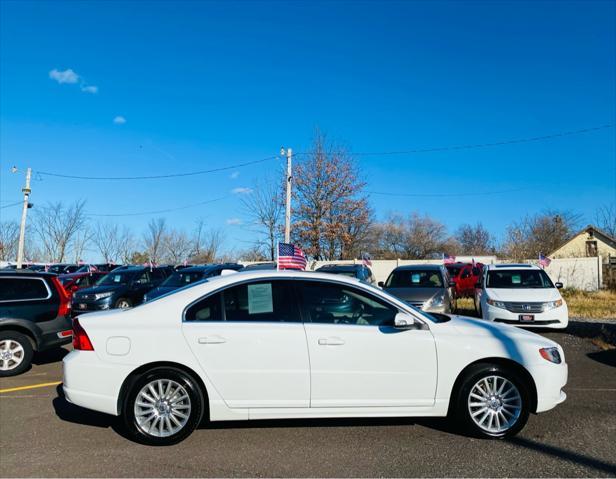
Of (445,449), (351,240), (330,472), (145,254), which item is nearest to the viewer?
(330,472)

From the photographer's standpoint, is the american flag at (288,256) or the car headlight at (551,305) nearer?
the american flag at (288,256)

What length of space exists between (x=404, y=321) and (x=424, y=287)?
8304 millimetres

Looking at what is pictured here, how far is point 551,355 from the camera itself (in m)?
4.73

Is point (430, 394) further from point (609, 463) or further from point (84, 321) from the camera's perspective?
point (84, 321)

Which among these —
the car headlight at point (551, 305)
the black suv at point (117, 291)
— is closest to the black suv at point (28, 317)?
the black suv at point (117, 291)

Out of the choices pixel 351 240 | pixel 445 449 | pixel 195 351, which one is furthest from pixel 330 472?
pixel 351 240

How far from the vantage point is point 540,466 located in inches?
157

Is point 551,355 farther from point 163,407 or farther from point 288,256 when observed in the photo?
point 288,256

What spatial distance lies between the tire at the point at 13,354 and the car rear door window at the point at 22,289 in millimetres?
607

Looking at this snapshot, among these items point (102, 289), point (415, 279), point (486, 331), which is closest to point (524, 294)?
point (415, 279)

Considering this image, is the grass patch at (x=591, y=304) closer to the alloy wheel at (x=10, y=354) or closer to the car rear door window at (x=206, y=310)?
the car rear door window at (x=206, y=310)

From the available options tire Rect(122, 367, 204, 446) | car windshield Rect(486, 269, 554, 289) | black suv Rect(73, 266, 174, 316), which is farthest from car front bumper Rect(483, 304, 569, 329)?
black suv Rect(73, 266, 174, 316)

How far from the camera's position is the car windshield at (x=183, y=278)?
1510 centimetres

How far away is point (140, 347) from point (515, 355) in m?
3.61
